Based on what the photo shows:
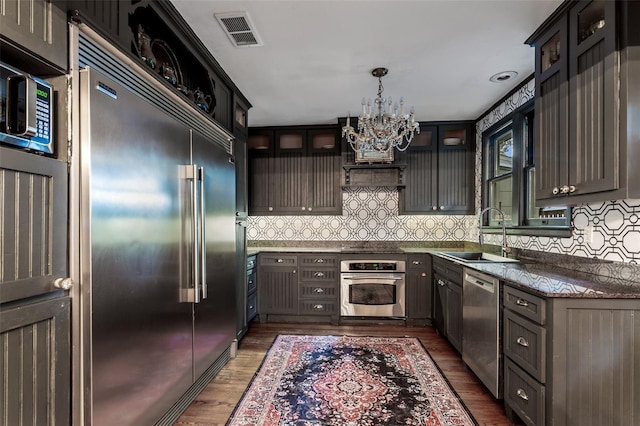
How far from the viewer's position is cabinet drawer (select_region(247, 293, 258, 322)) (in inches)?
145

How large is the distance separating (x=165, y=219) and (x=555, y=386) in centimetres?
227

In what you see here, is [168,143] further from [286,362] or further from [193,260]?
[286,362]

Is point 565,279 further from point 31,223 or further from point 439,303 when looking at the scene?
point 31,223

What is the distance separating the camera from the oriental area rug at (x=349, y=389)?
6.85ft

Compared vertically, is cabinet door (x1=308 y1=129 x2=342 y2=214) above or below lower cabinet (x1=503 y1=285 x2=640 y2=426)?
above

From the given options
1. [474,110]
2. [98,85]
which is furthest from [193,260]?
[474,110]

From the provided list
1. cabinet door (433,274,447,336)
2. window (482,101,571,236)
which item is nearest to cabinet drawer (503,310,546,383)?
window (482,101,571,236)

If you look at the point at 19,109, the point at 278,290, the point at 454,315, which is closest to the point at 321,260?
the point at 278,290

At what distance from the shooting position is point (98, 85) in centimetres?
134

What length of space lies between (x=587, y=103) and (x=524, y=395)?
5.67 ft

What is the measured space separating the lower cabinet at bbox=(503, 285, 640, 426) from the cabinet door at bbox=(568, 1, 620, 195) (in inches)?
26.4

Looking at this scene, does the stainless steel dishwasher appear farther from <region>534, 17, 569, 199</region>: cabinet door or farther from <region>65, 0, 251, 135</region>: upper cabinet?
<region>65, 0, 251, 135</region>: upper cabinet

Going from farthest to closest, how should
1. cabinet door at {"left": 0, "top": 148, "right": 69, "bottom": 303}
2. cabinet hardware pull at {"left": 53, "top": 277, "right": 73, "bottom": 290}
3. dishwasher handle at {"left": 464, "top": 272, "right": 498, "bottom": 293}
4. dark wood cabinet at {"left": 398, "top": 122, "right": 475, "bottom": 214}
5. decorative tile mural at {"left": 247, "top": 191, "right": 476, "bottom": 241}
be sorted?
decorative tile mural at {"left": 247, "top": 191, "right": 476, "bottom": 241} → dark wood cabinet at {"left": 398, "top": 122, "right": 475, "bottom": 214} → dishwasher handle at {"left": 464, "top": 272, "right": 498, "bottom": 293} → cabinet hardware pull at {"left": 53, "top": 277, "right": 73, "bottom": 290} → cabinet door at {"left": 0, "top": 148, "right": 69, "bottom": 303}

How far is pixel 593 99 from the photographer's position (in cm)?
179
